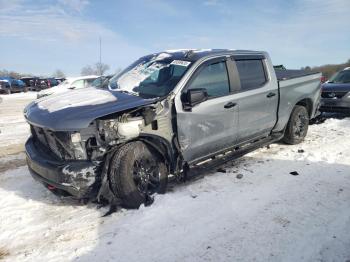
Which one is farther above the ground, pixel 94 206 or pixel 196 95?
pixel 196 95

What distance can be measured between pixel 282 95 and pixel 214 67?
1.87m

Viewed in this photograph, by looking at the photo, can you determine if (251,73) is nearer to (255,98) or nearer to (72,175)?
(255,98)

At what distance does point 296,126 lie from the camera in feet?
23.6

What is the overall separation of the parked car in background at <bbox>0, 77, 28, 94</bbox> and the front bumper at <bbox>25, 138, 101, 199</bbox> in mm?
30538

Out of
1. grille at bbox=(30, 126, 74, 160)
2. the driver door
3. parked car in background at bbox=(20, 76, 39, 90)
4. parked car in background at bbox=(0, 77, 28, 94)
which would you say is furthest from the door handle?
parked car in background at bbox=(20, 76, 39, 90)

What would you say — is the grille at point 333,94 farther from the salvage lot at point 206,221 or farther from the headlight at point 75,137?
the headlight at point 75,137

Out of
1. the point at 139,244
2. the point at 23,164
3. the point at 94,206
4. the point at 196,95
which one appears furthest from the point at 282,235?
the point at 23,164

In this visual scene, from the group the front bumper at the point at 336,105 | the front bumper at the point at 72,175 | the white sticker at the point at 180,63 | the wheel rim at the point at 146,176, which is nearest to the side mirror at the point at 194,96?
the white sticker at the point at 180,63

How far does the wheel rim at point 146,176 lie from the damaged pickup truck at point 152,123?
1 centimetres

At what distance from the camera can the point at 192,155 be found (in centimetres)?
483

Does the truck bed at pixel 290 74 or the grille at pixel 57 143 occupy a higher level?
the truck bed at pixel 290 74

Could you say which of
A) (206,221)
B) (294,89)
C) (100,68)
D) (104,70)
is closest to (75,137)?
(206,221)

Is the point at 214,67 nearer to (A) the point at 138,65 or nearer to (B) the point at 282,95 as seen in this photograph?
(A) the point at 138,65

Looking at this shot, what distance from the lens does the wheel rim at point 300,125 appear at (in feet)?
23.4
